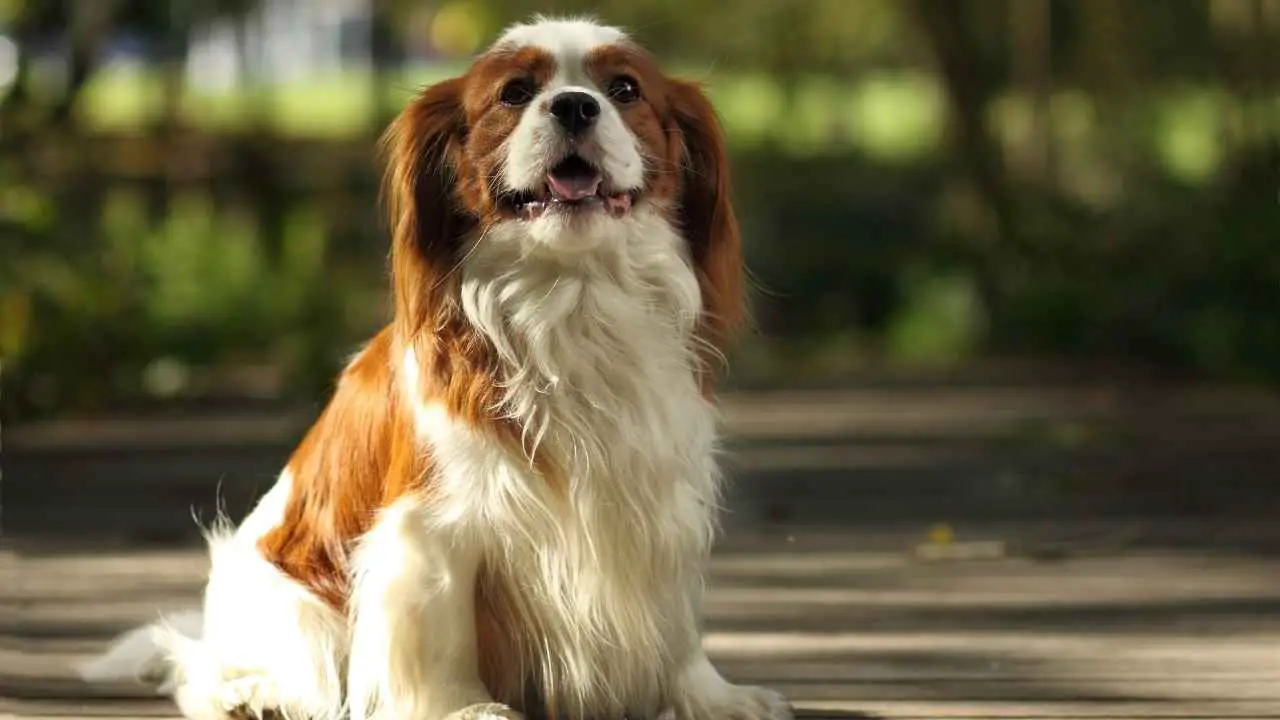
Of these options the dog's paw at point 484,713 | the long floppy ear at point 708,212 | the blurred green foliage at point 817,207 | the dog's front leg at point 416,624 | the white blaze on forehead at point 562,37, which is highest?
the white blaze on forehead at point 562,37

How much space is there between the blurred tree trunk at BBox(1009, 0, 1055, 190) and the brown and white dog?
10.4m

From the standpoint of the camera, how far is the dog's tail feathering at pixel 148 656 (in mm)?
3883

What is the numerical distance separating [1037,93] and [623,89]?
11.2 meters

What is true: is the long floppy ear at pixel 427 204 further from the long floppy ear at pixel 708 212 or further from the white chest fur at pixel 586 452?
the long floppy ear at pixel 708 212

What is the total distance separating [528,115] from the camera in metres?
3.17

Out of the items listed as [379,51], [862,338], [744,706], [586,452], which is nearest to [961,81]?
[862,338]

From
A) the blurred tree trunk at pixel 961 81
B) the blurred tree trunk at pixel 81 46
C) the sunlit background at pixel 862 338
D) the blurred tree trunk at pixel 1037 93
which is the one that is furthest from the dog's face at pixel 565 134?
the blurred tree trunk at pixel 1037 93

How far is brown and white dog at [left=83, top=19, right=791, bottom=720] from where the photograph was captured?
3.20 metres

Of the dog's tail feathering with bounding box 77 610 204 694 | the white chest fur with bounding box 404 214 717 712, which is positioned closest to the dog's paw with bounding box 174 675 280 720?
the dog's tail feathering with bounding box 77 610 204 694

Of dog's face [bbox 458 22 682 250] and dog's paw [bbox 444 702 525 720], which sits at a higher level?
dog's face [bbox 458 22 682 250]

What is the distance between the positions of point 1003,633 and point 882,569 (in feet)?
3.09

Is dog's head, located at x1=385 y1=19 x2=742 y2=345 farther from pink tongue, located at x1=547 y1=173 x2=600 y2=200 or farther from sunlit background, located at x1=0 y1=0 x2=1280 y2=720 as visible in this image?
sunlit background, located at x1=0 y1=0 x2=1280 y2=720

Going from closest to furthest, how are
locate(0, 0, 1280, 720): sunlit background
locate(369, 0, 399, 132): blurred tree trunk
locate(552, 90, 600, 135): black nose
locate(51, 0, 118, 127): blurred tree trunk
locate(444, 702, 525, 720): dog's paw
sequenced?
locate(552, 90, 600, 135): black nose < locate(444, 702, 525, 720): dog's paw < locate(0, 0, 1280, 720): sunlit background < locate(51, 0, 118, 127): blurred tree trunk < locate(369, 0, 399, 132): blurred tree trunk

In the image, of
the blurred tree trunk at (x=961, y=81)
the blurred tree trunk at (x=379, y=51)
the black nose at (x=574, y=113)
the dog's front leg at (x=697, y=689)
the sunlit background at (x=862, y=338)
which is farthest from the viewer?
the blurred tree trunk at (x=379, y=51)
